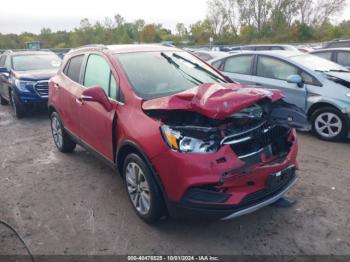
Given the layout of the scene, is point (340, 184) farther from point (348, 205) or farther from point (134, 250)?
point (134, 250)

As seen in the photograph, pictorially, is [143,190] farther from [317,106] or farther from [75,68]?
[317,106]

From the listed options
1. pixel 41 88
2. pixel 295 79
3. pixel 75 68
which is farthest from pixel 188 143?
pixel 41 88

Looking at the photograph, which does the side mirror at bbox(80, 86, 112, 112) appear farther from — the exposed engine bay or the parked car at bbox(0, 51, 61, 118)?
the parked car at bbox(0, 51, 61, 118)

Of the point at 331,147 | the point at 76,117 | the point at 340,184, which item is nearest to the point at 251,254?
the point at 340,184

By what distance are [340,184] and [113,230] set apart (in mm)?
2832

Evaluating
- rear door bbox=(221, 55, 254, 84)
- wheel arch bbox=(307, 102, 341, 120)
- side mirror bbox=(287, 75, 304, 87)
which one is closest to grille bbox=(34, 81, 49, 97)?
rear door bbox=(221, 55, 254, 84)

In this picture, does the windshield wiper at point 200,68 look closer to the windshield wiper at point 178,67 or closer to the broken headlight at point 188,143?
the windshield wiper at point 178,67

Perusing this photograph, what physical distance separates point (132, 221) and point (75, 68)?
8.40 feet

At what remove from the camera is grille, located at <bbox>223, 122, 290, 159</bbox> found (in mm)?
3072

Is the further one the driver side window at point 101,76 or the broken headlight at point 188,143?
the driver side window at point 101,76

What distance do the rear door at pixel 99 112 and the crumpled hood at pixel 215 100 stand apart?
0.68 m

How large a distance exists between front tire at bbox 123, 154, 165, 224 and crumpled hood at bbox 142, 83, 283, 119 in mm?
584

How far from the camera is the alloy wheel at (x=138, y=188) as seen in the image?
3.42 meters

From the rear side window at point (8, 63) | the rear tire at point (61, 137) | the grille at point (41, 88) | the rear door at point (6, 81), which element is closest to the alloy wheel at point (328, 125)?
the rear tire at point (61, 137)
